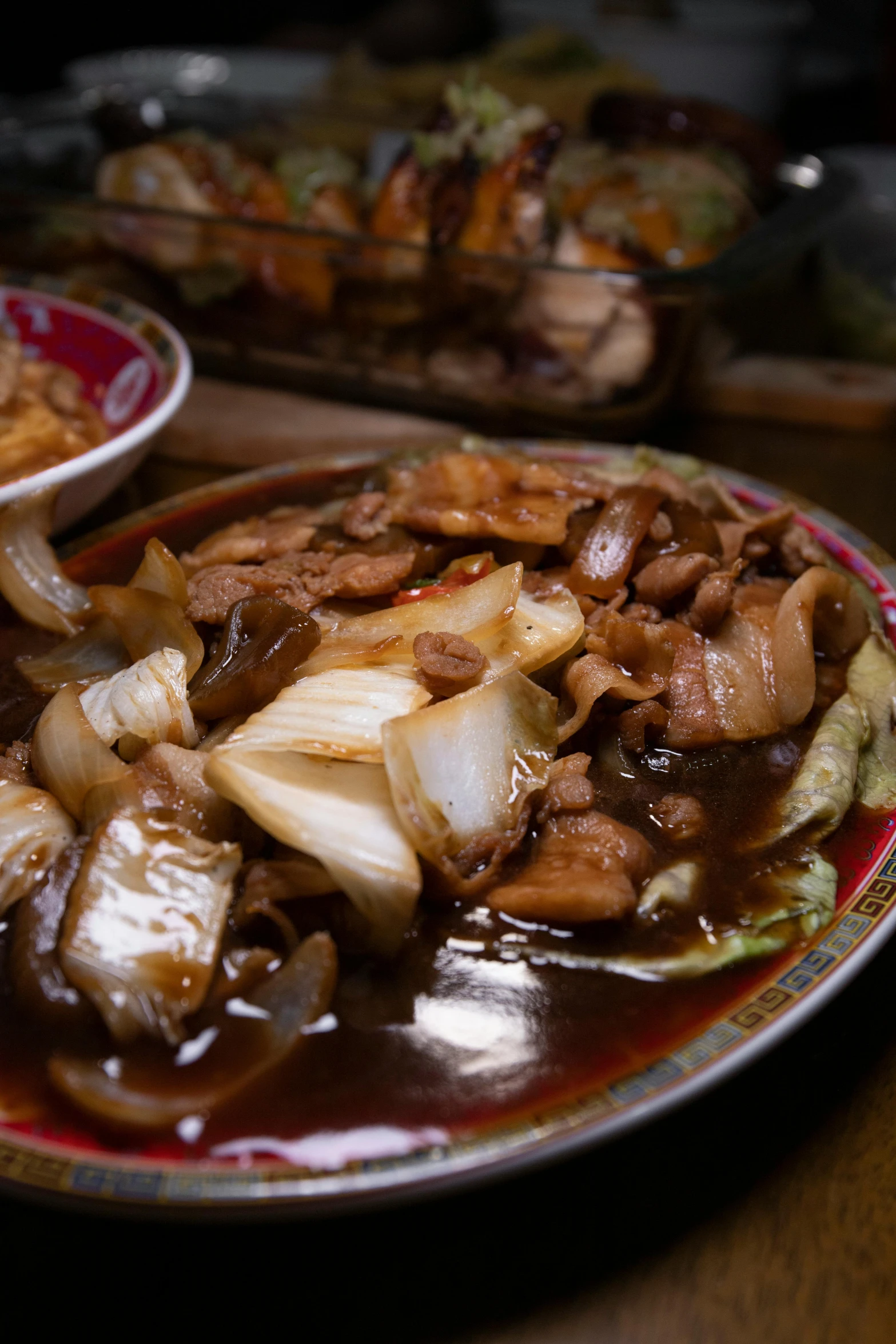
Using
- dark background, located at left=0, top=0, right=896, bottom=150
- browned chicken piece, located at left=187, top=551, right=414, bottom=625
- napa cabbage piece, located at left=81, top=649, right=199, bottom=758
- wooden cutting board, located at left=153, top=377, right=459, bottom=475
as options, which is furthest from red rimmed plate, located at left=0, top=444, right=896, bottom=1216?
dark background, located at left=0, top=0, right=896, bottom=150

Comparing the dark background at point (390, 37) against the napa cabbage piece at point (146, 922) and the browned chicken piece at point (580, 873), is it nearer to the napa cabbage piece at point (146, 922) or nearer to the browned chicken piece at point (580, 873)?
the browned chicken piece at point (580, 873)

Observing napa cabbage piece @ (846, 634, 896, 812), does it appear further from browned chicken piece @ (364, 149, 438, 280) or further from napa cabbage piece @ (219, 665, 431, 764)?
A: browned chicken piece @ (364, 149, 438, 280)

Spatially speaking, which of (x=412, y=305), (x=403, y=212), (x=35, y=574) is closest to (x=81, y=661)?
(x=35, y=574)

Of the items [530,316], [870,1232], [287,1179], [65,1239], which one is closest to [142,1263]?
[65,1239]

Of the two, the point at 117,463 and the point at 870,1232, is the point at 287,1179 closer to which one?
the point at 870,1232

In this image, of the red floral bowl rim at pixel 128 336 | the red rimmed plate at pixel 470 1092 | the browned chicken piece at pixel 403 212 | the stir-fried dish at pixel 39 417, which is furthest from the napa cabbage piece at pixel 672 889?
the browned chicken piece at pixel 403 212
